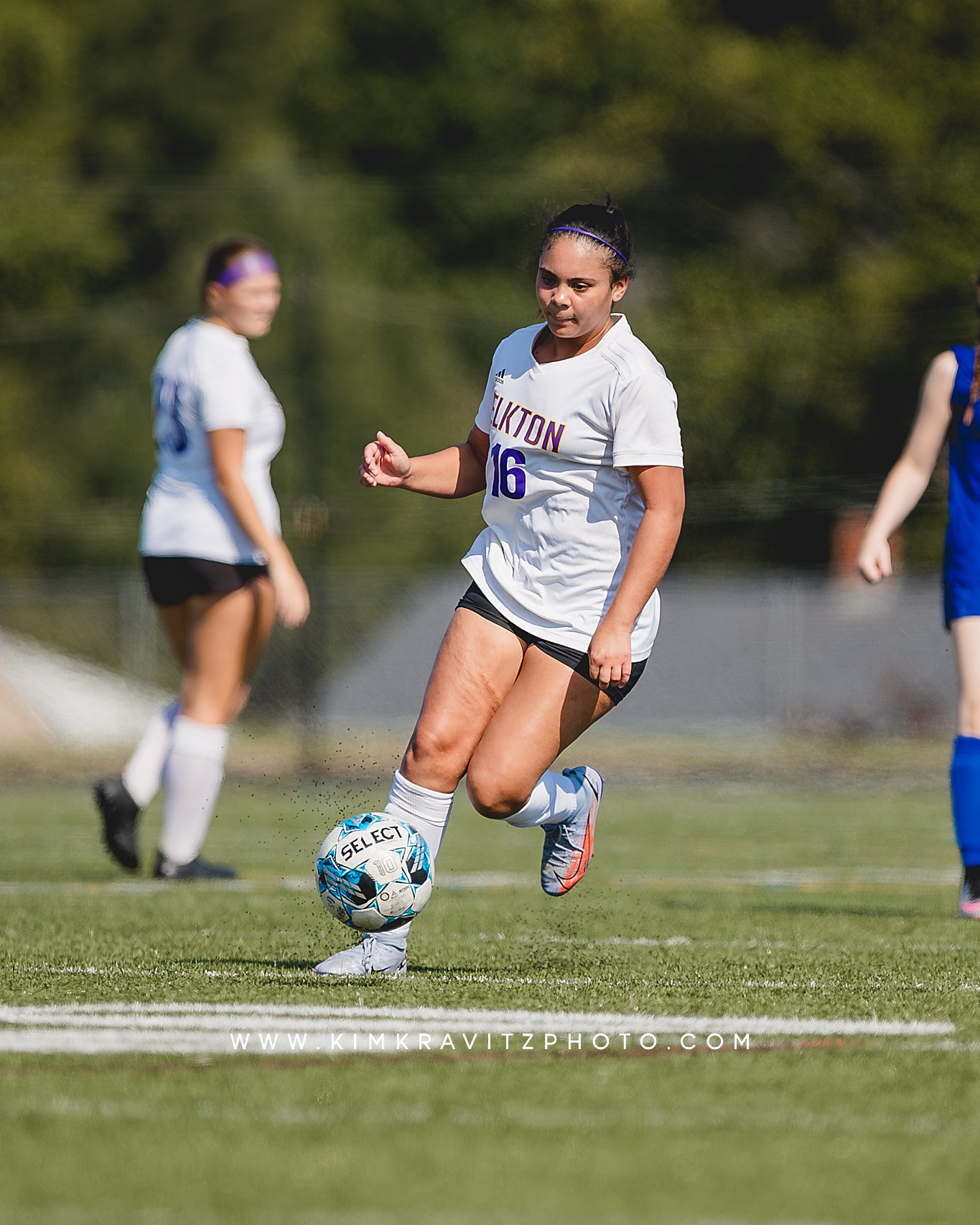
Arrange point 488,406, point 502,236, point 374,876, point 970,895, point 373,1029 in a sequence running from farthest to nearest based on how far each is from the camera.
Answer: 1. point 502,236
2. point 970,895
3. point 488,406
4. point 374,876
5. point 373,1029

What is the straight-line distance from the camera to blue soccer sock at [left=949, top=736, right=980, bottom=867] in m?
6.50

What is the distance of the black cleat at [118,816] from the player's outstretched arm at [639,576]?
315 centimetres

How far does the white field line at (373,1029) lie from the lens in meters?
3.72

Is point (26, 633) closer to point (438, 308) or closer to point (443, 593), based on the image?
point (443, 593)

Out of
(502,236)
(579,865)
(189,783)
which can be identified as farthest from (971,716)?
(502,236)

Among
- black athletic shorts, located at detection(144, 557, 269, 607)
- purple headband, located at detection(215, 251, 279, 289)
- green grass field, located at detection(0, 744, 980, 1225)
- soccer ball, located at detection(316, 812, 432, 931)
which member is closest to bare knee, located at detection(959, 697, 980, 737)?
green grass field, located at detection(0, 744, 980, 1225)

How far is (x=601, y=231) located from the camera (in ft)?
16.9

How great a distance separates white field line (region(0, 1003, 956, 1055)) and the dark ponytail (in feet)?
6.48

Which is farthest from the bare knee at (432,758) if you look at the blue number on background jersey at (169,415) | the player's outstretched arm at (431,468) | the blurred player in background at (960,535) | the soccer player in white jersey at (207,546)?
the blue number on background jersey at (169,415)

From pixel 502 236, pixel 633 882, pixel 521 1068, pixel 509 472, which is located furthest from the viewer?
pixel 502 236

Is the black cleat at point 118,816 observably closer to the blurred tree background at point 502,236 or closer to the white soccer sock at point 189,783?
the white soccer sock at point 189,783

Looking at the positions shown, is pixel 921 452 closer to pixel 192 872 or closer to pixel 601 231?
pixel 601 231

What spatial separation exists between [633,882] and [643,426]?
11.0ft

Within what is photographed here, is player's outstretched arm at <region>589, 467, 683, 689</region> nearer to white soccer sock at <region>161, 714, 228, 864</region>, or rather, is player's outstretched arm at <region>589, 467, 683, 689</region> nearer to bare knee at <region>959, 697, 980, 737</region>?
bare knee at <region>959, 697, 980, 737</region>
